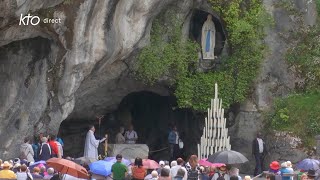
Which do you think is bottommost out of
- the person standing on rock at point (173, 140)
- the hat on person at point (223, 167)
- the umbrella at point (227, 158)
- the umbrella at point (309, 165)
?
the hat on person at point (223, 167)

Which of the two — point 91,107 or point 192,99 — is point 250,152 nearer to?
point 192,99

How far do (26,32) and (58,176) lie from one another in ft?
24.1

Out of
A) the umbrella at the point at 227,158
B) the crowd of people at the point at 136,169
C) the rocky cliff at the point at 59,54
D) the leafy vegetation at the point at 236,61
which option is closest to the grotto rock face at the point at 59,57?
the rocky cliff at the point at 59,54

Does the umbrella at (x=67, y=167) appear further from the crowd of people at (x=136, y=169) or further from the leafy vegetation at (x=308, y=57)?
the leafy vegetation at (x=308, y=57)

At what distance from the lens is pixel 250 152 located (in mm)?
34562

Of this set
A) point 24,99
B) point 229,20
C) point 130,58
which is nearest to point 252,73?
point 229,20

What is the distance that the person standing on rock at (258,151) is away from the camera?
33312 millimetres

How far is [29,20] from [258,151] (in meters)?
8.45

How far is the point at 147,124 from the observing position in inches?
1550

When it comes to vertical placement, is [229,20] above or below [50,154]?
above

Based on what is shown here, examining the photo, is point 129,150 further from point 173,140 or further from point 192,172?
point 192,172

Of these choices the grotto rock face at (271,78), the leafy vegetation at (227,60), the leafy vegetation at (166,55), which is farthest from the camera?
the grotto rock face at (271,78)

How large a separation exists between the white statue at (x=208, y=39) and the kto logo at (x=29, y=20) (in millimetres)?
7639

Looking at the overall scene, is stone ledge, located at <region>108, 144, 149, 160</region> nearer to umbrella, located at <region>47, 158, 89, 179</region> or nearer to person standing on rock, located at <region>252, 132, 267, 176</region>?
person standing on rock, located at <region>252, 132, 267, 176</region>
